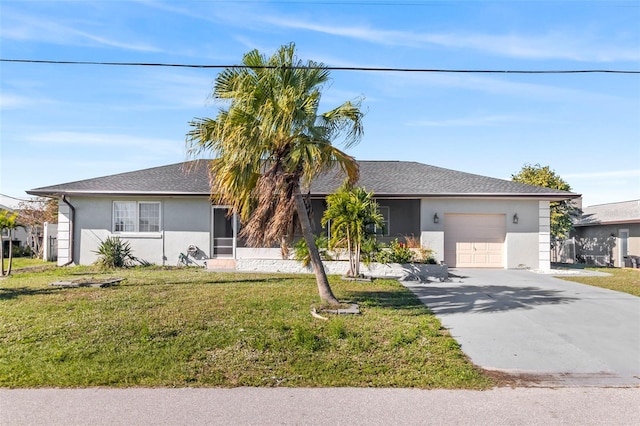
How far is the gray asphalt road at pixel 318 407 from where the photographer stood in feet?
13.6

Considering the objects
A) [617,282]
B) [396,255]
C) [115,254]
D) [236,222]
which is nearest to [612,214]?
[617,282]

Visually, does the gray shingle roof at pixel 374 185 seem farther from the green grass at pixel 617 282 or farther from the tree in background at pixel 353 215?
the green grass at pixel 617 282

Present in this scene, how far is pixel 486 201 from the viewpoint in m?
17.2

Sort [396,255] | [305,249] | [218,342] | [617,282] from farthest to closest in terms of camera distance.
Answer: [305,249] → [396,255] → [617,282] → [218,342]

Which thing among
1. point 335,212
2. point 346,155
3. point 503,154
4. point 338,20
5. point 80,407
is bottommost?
point 80,407

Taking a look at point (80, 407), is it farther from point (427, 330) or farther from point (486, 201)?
point (486, 201)

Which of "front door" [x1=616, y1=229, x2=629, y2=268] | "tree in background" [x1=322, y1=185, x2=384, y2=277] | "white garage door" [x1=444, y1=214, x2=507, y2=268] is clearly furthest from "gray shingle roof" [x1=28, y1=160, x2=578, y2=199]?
"front door" [x1=616, y1=229, x2=629, y2=268]

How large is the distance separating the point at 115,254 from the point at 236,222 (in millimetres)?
4502

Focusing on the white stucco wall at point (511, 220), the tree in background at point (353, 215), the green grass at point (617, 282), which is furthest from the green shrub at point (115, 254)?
the green grass at point (617, 282)

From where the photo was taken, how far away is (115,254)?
16375 mm

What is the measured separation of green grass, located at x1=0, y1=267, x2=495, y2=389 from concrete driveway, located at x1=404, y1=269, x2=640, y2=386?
1.70ft

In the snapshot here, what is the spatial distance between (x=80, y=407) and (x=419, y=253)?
41.0 ft

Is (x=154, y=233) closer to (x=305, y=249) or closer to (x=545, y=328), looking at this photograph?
(x=305, y=249)

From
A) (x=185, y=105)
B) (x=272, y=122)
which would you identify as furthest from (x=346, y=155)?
(x=185, y=105)
